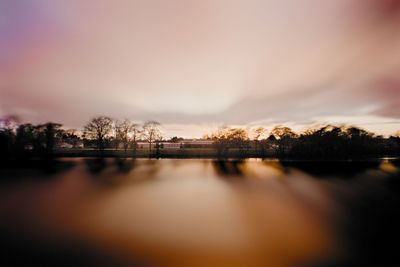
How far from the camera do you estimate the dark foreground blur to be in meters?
13.8

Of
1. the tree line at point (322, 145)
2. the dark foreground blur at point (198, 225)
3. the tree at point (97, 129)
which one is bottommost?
the dark foreground blur at point (198, 225)

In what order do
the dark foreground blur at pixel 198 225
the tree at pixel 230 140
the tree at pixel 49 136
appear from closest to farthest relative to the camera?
the dark foreground blur at pixel 198 225, the tree at pixel 49 136, the tree at pixel 230 140

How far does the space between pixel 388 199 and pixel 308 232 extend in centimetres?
1989

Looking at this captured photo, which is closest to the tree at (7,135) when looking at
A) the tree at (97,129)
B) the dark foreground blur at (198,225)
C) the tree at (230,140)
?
the tree at (97,129)

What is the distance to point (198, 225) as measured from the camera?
66.9ft

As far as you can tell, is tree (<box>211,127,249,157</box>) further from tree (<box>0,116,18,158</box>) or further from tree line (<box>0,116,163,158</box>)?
tree (<box>0,116,18,158</box>)

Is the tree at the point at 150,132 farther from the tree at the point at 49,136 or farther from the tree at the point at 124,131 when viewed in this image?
the tree at the point at 49,136

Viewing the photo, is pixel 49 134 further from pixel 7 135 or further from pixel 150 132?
pixel 150 132

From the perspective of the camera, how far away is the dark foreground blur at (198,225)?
13.8 m

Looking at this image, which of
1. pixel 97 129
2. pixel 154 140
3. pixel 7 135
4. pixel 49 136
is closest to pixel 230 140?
pixel 154 140

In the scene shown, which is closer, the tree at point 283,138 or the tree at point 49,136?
the tree at point 49,136

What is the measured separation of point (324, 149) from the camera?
88.6 m

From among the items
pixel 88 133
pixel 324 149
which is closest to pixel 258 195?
pixel 324 149

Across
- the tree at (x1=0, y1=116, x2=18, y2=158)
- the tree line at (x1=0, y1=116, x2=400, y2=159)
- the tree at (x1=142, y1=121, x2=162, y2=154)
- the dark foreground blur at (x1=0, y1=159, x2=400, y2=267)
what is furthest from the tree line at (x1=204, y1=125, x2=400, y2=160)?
the tree at (x1=0, y1=116, x2=18, y2=158)
